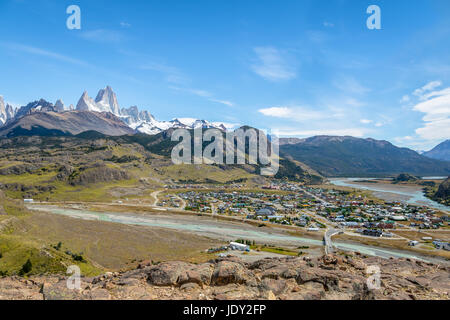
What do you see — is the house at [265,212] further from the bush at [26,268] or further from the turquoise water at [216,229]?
the bush at [26,268]

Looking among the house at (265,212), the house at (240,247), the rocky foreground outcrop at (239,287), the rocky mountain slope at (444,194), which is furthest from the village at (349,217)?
the rocky foreground outcrop at (239,287)

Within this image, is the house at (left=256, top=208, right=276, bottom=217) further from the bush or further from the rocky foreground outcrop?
the rocky foreground outcrop

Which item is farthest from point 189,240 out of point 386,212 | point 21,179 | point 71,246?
point 21,179

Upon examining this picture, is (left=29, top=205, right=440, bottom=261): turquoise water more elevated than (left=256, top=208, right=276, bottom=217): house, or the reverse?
(left=256, top=208, right=276, bottom=217): house

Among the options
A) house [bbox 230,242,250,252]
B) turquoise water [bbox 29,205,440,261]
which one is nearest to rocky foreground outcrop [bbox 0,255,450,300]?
house [bbox 230,242,250,252]

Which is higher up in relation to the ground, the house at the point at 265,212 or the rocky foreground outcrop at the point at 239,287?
A: the rocky foreground outcrop at the point at 239,287

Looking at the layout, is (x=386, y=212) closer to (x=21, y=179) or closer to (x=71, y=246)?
(x=71, y=246)

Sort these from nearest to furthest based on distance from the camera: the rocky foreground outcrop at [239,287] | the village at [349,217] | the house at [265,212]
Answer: the rocky foreground outcrop at [239,287]
the village at [349,217]
the house at [265,212]

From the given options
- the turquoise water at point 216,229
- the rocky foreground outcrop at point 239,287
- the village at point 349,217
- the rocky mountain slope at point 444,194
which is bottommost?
the turquoise water at point 216,229

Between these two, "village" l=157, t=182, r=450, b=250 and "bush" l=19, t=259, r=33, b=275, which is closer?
"bush" l=19, t=259, r=33, b=275

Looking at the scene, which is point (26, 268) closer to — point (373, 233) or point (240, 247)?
point (240, 247)

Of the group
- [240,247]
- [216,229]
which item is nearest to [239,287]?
[240,247]
